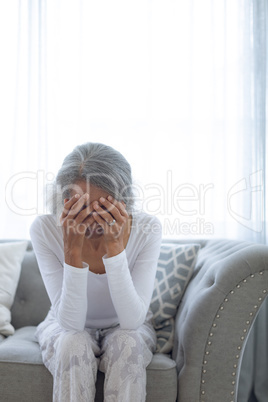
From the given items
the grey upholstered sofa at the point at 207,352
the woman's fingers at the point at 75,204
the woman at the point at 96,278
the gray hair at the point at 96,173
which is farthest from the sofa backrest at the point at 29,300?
the woman's fingers at the point at 75,204

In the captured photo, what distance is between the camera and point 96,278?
154 cm

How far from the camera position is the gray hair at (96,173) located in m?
1.45

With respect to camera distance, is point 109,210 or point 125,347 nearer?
point 125,347

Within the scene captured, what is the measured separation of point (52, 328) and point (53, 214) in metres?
0.42

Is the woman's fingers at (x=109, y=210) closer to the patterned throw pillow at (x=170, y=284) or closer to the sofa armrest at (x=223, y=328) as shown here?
the sofa armrest at (x=223, y=328)

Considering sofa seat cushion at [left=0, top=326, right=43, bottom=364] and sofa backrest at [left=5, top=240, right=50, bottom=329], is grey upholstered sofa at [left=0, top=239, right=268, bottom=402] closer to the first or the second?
sofa seat cushion at [left=0, top=326, right=43, bottom=364]

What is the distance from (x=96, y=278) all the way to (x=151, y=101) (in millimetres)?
1260

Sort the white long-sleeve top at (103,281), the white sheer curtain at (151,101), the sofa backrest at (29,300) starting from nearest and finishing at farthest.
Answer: the white long-sleeve top at (103,281) < the sofa backrest at (29,300) < the white sheer curtain at (151,101)

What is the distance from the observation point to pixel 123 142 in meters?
2.45

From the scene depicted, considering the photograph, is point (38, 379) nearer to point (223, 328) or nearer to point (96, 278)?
point (96, 278)

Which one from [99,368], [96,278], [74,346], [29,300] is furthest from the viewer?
[29,300]

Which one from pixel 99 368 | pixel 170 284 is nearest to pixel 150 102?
pixel 170 284

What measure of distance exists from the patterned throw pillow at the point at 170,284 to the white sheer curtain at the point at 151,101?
Answer: 510mm

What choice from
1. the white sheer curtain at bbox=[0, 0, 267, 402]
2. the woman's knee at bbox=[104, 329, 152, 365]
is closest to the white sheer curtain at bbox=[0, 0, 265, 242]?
the white sheer curtain at bbox=[0, 0, 267, 402]
